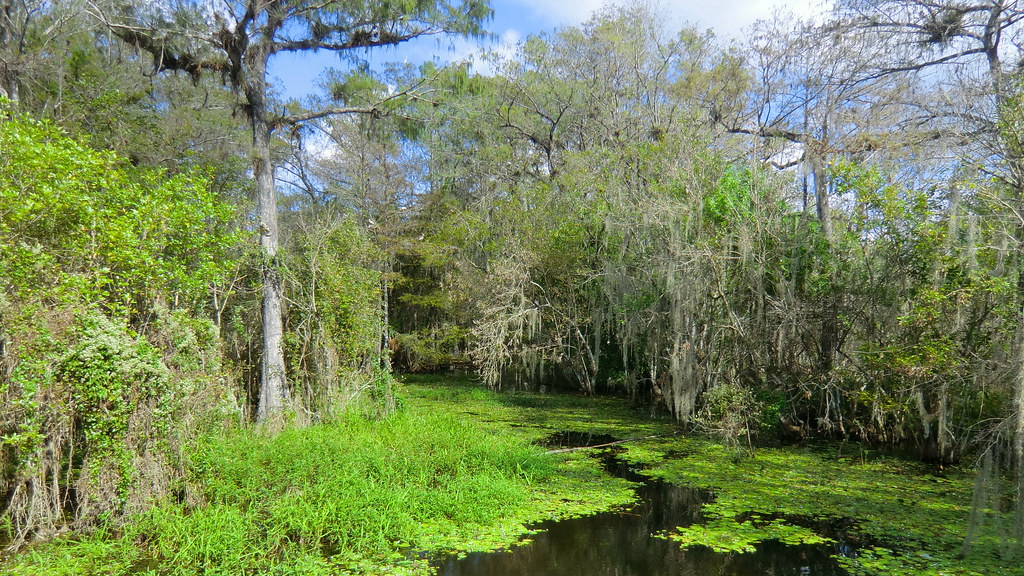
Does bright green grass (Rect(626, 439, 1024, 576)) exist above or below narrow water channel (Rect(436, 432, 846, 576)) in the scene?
above

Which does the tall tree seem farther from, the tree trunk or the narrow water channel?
the narrow water channel

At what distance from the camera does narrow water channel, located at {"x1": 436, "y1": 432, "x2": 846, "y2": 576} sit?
4.96m

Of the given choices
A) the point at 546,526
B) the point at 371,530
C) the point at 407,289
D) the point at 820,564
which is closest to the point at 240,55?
the point at 371,530

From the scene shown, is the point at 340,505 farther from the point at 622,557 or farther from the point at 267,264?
the point at 267,264

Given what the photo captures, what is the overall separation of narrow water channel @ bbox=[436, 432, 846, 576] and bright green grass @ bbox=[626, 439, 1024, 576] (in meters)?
0.16

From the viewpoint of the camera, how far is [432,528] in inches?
221

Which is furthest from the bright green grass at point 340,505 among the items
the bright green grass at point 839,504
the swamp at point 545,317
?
the bright green grass at point 839,504

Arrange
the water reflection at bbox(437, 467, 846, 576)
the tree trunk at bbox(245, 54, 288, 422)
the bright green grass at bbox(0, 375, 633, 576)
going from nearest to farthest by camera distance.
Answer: the bright green grass at bbox(0, 375, 633, 576) < the water reflection at bbox(437, 467, 846, 576) < the tree trunk at bbox(245, 54, 288, 422)

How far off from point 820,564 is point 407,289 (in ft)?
58.4

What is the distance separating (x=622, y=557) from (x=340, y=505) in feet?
8.69

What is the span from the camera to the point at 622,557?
5.27m

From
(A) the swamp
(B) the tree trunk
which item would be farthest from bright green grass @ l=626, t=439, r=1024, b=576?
(B) the tree trunk

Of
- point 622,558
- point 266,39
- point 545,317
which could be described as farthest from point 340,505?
point 545,317

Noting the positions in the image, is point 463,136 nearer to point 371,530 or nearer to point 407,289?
point 407,289
